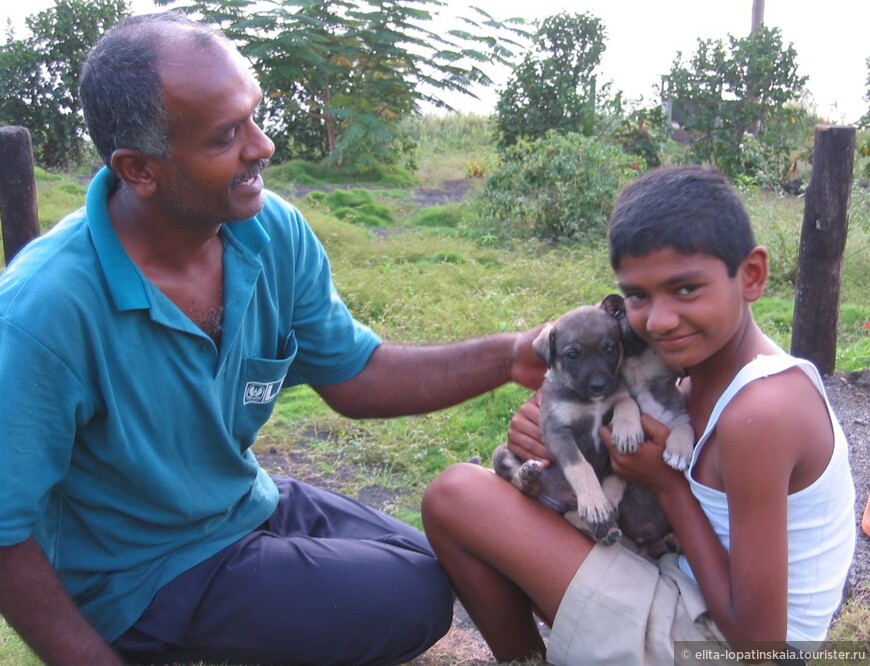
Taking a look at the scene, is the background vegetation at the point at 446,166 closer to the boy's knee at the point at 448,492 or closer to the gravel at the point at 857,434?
the gravel at the point at 857,434

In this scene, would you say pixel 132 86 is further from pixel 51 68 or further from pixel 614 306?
pixel 51 68

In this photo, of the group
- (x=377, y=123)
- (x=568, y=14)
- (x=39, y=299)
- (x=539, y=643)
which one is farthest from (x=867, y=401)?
(x=377, y=123)

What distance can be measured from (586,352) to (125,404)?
→ 1390mm

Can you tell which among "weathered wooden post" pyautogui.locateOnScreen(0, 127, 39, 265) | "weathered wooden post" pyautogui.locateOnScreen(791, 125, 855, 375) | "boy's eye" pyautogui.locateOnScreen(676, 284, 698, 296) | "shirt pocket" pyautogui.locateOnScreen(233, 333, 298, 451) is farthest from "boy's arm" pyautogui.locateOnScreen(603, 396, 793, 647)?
"weathered wooden post" pyautogui.locateOnScreen(0, 127, 39, 265)

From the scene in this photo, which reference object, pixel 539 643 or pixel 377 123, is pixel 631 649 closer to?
pixel 539 643

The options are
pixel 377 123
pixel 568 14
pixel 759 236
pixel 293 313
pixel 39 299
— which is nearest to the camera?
pixel 39 299

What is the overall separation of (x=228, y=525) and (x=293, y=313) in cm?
74

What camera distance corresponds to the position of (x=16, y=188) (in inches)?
214

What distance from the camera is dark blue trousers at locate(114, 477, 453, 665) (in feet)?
9.57

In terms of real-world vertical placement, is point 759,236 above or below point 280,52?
below

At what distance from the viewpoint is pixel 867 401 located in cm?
543

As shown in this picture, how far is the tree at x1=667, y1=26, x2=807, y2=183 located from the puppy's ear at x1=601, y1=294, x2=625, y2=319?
9743 mm

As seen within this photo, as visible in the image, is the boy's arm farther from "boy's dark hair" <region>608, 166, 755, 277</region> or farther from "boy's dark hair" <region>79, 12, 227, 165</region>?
"boy's dark hair" <region>79, 12, 227, 165</region>

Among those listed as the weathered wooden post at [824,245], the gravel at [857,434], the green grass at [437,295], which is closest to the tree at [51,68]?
the green grass at [437,295]
